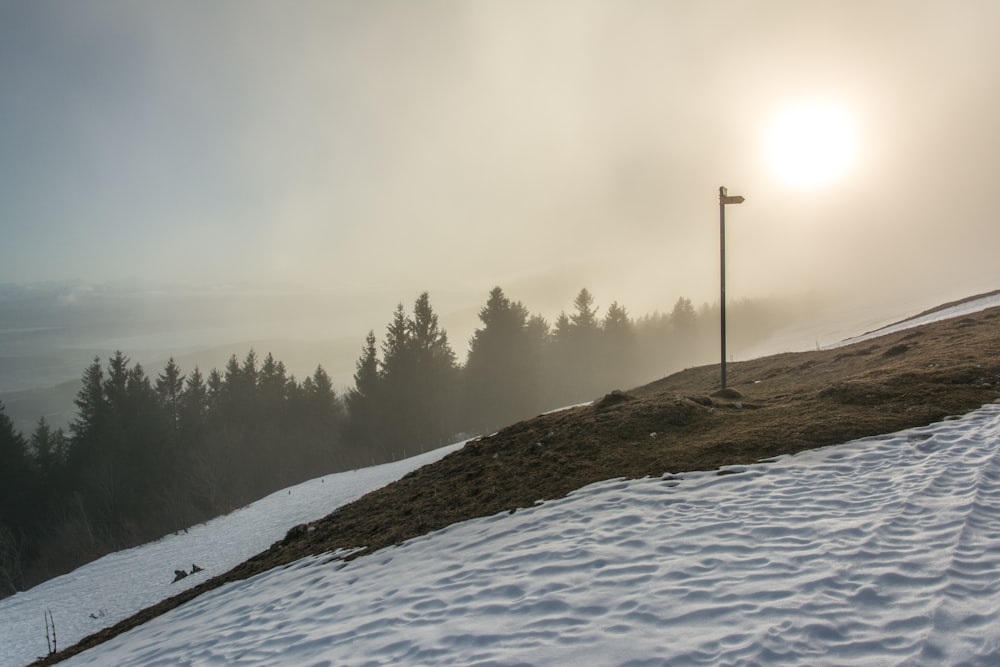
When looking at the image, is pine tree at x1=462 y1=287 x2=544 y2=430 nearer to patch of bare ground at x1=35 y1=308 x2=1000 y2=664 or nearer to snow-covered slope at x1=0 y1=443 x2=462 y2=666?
snow-covered slope at x1=0 y1=443 x2=462 y2=666

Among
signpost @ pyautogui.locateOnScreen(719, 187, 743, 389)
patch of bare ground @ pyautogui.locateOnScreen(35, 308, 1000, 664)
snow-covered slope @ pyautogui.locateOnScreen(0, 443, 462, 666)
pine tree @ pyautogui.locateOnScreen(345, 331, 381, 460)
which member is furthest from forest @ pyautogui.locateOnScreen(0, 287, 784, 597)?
signpost @ pyautogui.locateOnScreen(719, 187, 743, 389)

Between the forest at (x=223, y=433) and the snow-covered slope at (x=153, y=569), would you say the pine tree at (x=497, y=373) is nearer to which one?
the forest at (x=223, y=433)

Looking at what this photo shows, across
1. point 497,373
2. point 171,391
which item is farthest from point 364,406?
point 171,391

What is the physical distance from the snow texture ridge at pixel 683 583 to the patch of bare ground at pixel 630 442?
0.69 metres

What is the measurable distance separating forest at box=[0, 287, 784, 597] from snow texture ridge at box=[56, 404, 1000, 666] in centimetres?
3731

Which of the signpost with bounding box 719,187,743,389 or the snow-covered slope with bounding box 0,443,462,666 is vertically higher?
the signpost with bounding box 719,187,743,389

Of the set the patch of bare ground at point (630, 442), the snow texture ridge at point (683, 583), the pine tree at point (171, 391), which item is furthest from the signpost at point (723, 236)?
the pine tree at point (171, 391)

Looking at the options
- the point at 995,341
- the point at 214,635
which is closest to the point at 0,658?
the point at 214,635

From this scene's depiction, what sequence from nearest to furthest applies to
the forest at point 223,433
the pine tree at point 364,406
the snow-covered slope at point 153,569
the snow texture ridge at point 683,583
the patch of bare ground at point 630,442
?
the snow texture ridge at point 683,583
the patch of bare ground at point 630,442
the snow-covered slope at point 153,569
the forest at point 223,433
the pine tree at point 364,406

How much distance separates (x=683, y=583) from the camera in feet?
17.8

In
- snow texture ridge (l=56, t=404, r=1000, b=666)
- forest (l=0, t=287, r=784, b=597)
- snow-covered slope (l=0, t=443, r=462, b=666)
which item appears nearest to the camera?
snow texture ridge (l=56, t=404, r=1000, b=666)

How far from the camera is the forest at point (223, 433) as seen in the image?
147 feet

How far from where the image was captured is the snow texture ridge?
4414mm

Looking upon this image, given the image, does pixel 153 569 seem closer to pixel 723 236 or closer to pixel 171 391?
pixel 723 236
